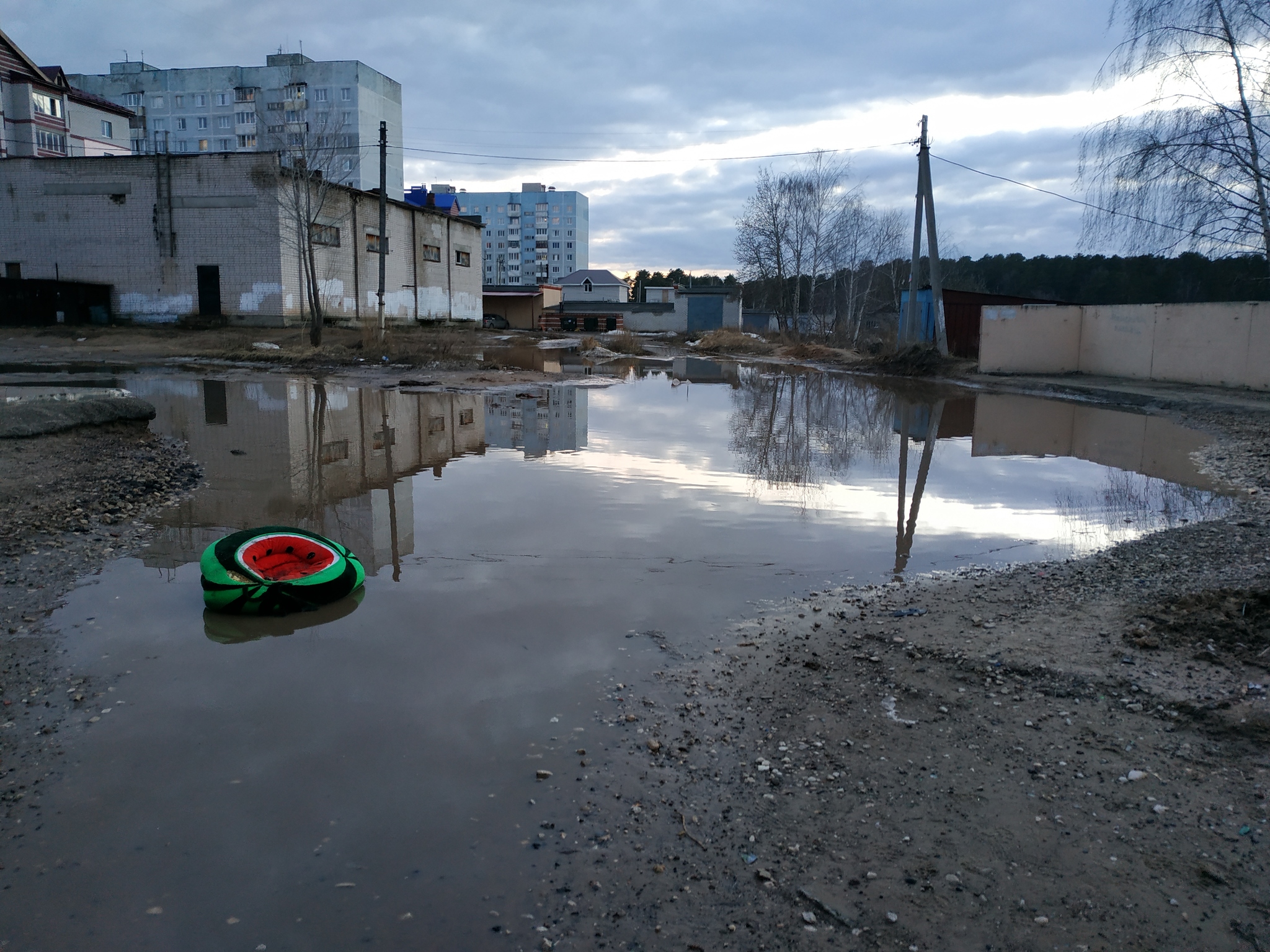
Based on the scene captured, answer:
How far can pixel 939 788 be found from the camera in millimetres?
3654

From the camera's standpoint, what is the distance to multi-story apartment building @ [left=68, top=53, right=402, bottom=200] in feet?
232

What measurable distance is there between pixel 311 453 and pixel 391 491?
2.75 metres

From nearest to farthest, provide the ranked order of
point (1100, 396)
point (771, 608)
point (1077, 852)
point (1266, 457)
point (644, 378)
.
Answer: point (1077, 852), point (771, 608), point (1266, 457), point (1100, 396), point (644, 378)

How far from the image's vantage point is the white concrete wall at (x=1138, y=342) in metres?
20.0

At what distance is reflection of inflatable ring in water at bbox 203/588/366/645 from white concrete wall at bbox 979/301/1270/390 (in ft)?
71.7

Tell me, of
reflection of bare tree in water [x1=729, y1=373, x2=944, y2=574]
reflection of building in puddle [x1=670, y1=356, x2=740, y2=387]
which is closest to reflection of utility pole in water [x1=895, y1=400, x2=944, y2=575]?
reflection of bare tree in water [x1=729, y1=373, x2=944, y2=574]

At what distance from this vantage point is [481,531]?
321 inches

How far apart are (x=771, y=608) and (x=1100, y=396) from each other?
19048 mm

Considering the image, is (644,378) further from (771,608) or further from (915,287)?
(771,608)

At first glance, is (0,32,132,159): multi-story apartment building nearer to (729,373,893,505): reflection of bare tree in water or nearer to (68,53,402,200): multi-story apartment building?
(68,53,402,200): multi-story apartment building

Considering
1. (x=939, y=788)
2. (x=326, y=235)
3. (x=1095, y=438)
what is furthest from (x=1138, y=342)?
Result: (x=326, y=235)

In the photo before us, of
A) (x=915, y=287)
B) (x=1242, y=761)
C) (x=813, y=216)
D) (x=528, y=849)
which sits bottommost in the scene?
(x=528, y=849)

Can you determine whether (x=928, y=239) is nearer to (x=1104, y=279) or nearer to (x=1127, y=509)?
(x=1127, y=509)

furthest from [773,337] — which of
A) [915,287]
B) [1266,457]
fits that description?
[1266,457]
